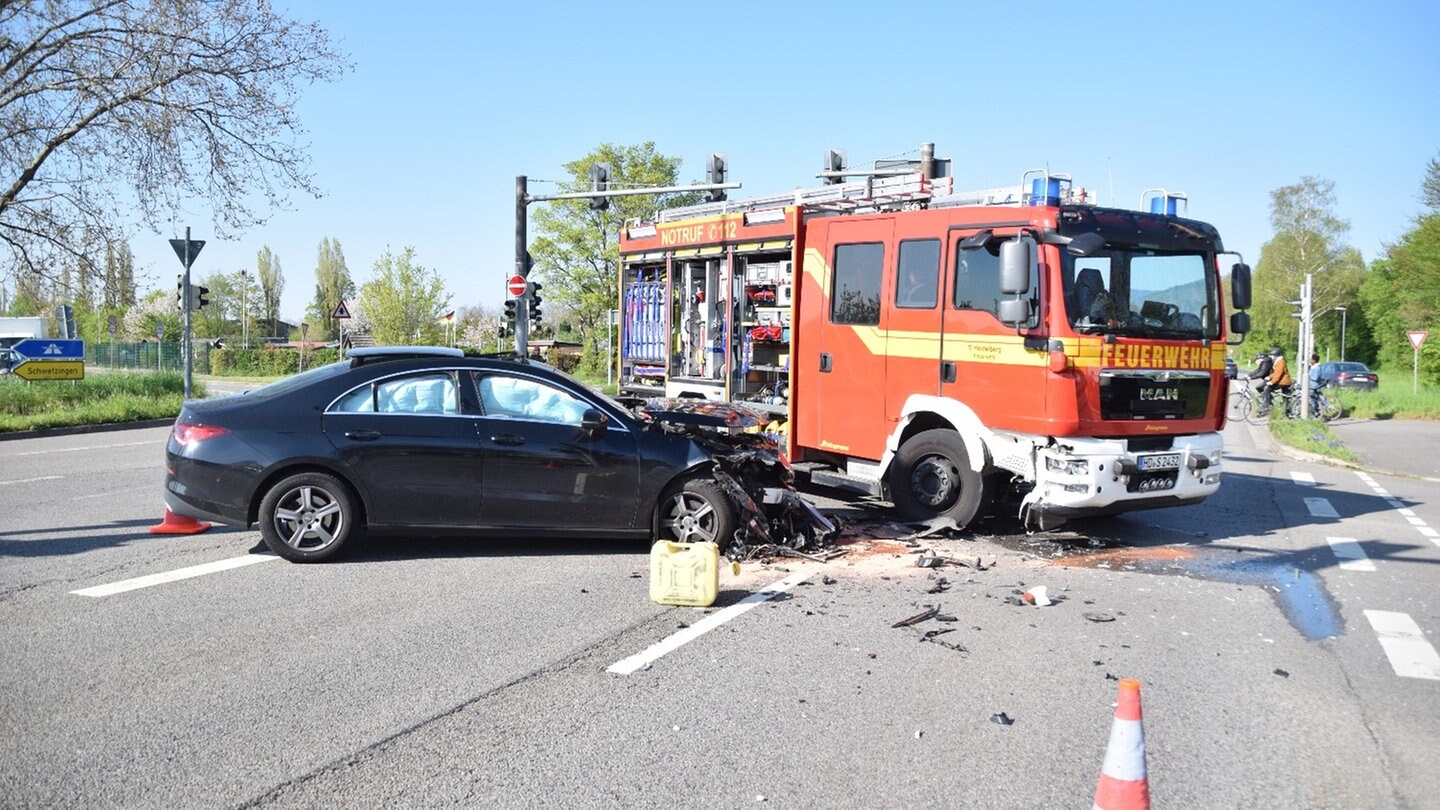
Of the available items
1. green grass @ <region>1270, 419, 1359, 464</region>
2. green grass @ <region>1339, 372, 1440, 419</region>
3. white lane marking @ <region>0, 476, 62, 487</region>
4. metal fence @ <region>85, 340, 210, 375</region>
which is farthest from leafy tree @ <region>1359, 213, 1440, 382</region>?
white lane marking @ <region>0, 476, 62, 487</region>

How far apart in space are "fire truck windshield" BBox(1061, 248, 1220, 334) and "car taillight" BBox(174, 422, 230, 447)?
636 centimetres

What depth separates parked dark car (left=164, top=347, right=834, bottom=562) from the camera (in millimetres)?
7219

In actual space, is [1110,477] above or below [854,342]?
below

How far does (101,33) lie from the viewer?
1625 cm

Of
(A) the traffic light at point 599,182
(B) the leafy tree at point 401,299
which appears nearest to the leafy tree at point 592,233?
(B) the leafy tree at point 401,299

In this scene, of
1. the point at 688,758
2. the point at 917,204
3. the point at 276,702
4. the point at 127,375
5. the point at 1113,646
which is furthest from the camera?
the point at 127,375

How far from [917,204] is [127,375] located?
2191 centimetres

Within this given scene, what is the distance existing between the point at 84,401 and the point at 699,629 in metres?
20.7

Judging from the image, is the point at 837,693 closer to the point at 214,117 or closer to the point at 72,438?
the point at 214,117

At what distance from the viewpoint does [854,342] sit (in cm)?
968

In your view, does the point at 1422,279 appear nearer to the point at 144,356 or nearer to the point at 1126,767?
the point at 1126,767

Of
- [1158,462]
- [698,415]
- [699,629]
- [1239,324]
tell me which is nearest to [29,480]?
[698,415]

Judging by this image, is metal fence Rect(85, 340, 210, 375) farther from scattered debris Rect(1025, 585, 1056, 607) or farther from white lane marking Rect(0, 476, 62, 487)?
scattered debris Rect(1025, 585, 1056, 607)

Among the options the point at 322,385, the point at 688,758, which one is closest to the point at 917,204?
the point at 322,385
